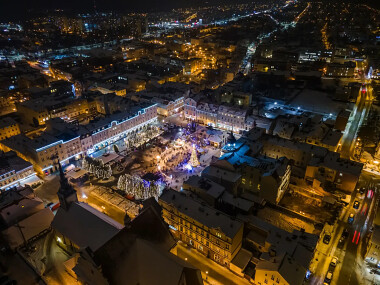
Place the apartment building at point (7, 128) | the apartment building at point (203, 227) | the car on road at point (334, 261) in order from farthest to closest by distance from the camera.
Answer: the apartment building at point (7, 128)
the car on road at point (334, 261)
the apartment building at point (203, 227)

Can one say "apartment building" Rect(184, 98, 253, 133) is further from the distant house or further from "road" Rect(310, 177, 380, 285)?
the distant house

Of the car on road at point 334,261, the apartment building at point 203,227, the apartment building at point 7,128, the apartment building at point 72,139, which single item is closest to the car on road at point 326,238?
the car on road at point 334,261

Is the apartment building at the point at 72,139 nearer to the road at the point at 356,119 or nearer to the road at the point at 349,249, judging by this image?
the road at the point at 356,119

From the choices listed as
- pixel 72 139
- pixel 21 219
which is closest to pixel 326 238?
pixel 21 219

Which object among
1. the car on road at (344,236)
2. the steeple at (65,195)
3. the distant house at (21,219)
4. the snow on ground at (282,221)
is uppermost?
the steeple at (65,195)

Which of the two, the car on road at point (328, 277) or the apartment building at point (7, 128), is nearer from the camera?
the car on road at point (328, 277)

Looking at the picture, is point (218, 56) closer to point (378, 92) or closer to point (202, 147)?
point (378, 92)

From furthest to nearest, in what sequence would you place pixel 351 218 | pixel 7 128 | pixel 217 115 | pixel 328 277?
pixel 217 115 < pixel 7 128 < pixel 351 218 < pixel 328 277

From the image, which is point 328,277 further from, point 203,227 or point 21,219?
point 21,219

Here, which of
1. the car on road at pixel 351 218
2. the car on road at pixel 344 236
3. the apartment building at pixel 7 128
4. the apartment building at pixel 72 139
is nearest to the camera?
the car on road at pixel 344 236
